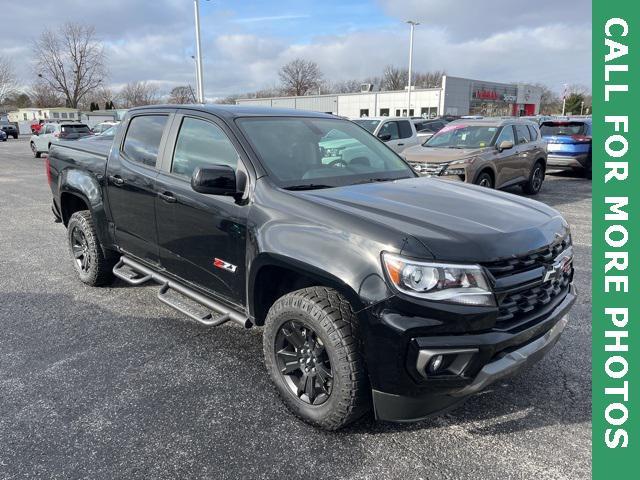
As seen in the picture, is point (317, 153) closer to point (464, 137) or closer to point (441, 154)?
point (441, 154)

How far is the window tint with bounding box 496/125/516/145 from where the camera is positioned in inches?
399

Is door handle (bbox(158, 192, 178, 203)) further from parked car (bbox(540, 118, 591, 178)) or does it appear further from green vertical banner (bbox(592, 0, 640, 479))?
parked car (bbox(540, 118, 591, 178))

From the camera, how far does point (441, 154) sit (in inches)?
373

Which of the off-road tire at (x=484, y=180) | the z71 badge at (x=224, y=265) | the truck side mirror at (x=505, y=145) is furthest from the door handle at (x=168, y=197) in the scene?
the truck side mirror at (x=505, y=145)

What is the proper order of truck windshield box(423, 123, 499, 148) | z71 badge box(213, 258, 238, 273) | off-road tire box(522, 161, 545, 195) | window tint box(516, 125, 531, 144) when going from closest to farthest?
z71 badge box(213, 258, 238, 273) → truck windshield box(423, 123, 499, 148) → window tint box(516, 125, 531, 144) → off-road tire box(522, 161, 545, 195)

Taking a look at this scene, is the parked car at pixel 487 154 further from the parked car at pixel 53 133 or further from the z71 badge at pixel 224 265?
the parked car at pixel 53 133

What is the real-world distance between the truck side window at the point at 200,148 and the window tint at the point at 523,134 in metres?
8.81

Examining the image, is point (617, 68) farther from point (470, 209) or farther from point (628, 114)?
point (470, 209)

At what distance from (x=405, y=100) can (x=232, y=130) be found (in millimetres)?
55451

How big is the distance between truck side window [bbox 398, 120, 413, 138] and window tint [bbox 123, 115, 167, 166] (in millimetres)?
10382

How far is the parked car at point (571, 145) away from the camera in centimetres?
1334

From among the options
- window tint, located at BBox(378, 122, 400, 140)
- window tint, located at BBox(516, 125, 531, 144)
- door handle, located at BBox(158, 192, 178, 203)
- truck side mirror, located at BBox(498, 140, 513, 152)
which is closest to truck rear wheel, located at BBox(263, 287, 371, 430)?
door handle, located at BBox(158, 192, 178, 203)

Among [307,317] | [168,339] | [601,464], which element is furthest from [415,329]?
[168,339]

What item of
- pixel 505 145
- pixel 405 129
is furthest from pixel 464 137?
pixel 405 129
